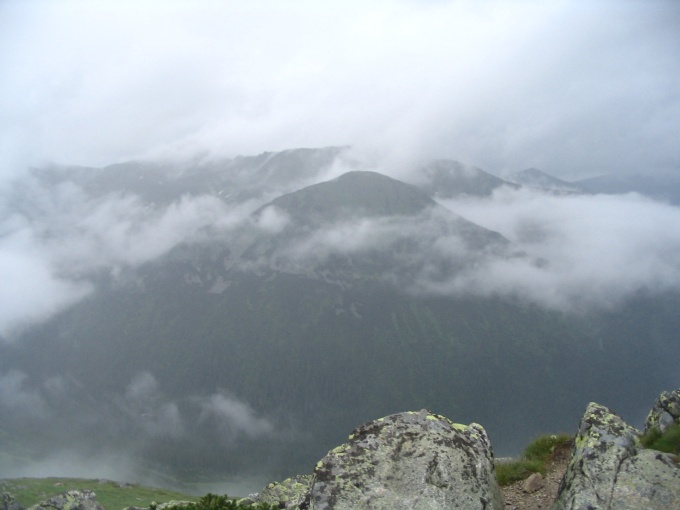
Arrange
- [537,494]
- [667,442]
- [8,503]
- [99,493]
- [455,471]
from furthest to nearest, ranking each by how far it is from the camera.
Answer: [99,493], [8,503], [537,494], [667,442], [455,471]

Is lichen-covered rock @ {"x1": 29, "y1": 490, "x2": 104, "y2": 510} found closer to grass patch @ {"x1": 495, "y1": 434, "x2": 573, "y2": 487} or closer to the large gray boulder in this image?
grass patch @ {"x1": 495, "y1": 434, "x2": 573, "y2": 487}

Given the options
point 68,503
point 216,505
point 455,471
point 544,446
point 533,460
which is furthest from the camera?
point 68,503

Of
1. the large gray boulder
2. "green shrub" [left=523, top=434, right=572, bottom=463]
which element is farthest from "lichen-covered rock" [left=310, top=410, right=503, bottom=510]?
"green shrub" [left=523, top=434, right=572, bottom=463]

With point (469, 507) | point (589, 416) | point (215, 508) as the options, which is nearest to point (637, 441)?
point (589, 416)

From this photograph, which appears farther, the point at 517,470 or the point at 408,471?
the point at 517,470

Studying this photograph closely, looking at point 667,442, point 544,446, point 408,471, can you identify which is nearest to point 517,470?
point 544,446

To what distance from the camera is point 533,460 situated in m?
21.8

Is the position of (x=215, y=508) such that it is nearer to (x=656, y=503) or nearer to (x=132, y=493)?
(x=656, y=503)

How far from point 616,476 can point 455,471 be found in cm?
521

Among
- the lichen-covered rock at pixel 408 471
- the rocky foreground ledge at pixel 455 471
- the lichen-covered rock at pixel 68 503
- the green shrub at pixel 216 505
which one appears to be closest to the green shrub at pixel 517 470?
the rocky foreground ledge at pixel 455 471

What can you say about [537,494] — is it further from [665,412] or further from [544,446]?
[665,412]

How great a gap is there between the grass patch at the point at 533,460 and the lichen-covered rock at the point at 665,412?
491 centimetres

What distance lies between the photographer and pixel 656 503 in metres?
13.0

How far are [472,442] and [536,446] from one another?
8887mm
